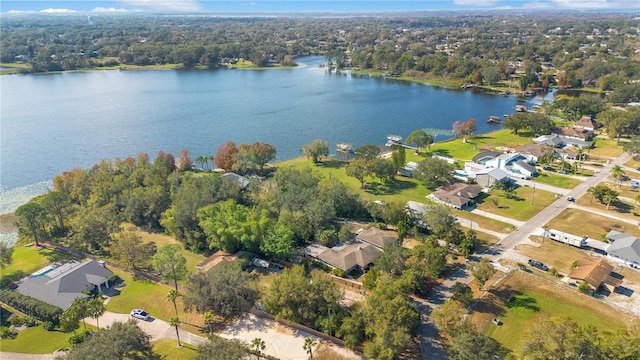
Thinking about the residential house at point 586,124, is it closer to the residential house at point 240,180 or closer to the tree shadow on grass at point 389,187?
the tree shadow on grass at point 389,187

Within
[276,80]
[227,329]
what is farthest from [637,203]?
[276,80]

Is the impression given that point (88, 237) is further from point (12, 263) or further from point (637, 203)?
point (637, 203)

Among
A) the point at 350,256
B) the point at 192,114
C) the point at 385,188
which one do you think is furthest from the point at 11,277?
the point at 192,114

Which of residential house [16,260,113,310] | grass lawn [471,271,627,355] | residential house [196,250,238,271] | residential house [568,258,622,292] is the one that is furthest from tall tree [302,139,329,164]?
residential house [568,258,622,292]

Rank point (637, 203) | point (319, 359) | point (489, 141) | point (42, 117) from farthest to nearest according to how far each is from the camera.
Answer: point (42, 117) → point (489, 141) → point (637, 203) → point (319, 359)

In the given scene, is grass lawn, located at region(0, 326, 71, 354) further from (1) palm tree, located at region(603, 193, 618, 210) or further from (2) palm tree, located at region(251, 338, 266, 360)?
(1) palm tree, located at region(603, 193, 618, 210)

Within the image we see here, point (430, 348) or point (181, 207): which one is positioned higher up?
point (181, 207)

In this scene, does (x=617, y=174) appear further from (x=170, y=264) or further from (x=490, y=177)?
(x=170, y=264)
